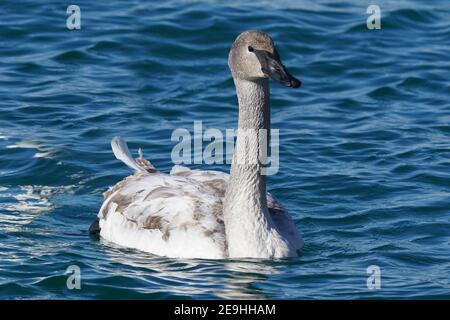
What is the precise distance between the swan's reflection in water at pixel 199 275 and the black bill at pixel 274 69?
189 centimetres

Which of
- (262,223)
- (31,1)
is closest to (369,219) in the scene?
(262,223)

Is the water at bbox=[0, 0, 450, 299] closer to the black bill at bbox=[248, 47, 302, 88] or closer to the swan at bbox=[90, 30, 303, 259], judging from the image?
the swan at bbox=[90, 30, 303, 259]

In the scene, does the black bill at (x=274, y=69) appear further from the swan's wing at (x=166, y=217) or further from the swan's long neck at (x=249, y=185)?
the swan's wing at (x=166, y=217)

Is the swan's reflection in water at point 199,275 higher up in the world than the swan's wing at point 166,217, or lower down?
lower down

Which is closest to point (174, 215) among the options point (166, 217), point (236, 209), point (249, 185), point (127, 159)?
point (166, 217)

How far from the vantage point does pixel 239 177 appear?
12.6m

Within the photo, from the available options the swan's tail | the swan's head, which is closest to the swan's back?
the swan's tail

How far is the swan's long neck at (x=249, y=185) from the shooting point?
→ 12.4 m

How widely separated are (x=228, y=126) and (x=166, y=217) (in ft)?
16.5

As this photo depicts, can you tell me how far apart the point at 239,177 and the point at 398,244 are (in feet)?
6.72

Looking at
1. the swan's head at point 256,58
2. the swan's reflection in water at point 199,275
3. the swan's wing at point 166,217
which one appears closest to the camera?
the swan's reflection in water at point 199,275

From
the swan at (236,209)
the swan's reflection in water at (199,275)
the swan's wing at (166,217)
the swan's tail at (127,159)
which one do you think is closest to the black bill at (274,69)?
the swan at (236,209)

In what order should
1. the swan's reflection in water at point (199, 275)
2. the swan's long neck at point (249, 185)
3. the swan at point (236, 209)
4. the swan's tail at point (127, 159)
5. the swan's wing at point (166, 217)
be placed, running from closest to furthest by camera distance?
1. the swan's reflection in water at point (199, 275)
2. the swan at point (236, 209)
3. the swan's long neck at point (249, 185)
4. the swan's wing at point (166, 217)
5. the swan's tail at point (127, 159)

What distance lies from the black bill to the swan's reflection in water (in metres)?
1.89
